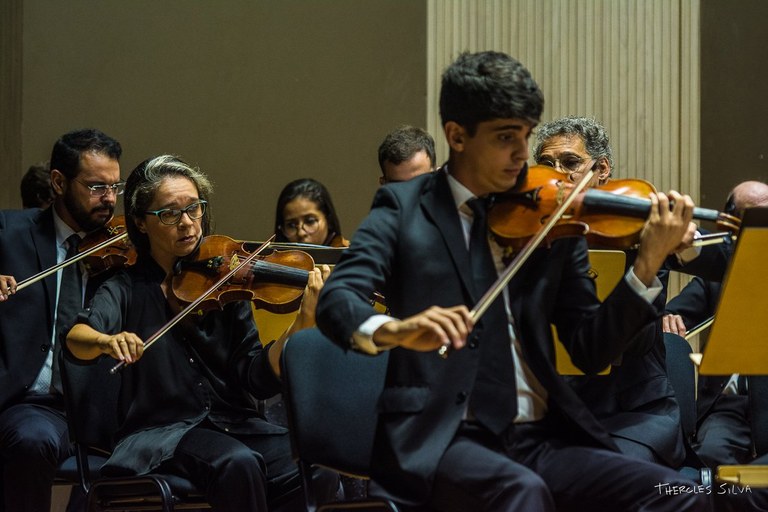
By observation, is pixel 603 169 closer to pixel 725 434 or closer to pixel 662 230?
pixel 725 434

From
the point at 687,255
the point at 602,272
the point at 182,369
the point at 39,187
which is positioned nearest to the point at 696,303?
the point at 687,255

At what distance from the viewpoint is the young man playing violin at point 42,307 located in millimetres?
2605

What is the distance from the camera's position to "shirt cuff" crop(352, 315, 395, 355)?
1591 millimetres

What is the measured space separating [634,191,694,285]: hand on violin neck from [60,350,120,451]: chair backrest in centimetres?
121

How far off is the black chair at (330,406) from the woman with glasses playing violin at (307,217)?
5.14ft

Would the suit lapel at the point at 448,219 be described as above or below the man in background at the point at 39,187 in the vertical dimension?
above

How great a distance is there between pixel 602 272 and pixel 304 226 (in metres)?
1.49

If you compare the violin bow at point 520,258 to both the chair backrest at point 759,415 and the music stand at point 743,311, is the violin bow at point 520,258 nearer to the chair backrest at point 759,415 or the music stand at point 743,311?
the music stand at point 743,311

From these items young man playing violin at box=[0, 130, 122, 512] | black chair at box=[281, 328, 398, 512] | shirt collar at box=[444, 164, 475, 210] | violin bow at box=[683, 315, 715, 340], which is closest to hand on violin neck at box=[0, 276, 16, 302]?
young man playing violin at box=[0, 130, 122, 512]

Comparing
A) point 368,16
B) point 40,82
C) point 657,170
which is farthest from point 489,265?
point 40,82

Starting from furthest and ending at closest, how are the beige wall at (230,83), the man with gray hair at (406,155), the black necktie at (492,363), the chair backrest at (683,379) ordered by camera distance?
1. the beige wall at (230,83)
2. the man with gray hair at (406,155)
3. the chair backrest at (683,379)
4. the black necktie at (492,363)

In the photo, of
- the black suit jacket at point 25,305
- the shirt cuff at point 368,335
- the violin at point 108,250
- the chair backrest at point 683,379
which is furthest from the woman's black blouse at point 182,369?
the chair backrest at point 683,379

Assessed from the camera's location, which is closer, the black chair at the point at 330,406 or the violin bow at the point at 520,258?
the violin bow at the point at 520,258

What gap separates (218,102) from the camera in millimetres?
4465
